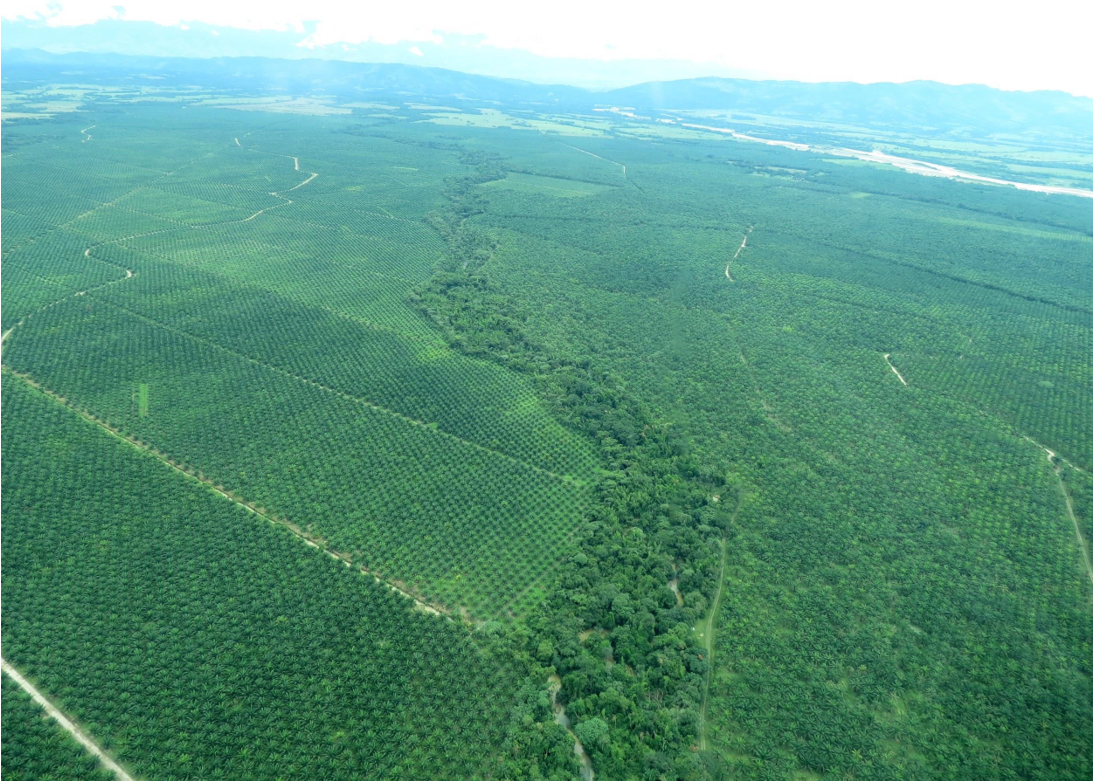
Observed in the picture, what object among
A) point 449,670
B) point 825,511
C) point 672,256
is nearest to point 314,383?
point 449,670

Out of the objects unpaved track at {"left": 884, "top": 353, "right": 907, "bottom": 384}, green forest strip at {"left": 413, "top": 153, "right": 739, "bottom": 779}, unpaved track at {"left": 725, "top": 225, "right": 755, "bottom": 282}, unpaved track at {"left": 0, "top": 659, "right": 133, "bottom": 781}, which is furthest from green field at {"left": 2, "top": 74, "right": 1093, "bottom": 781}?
unpaved track at {"left": 725, "top": 225, "right": 755, "bottom": 282}

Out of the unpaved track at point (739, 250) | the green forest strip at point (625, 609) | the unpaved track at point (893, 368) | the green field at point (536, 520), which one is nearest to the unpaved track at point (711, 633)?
the green field at point (536, 520)

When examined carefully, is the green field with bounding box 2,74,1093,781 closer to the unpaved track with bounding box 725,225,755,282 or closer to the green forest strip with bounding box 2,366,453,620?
the green forest strip with bounding box 2,366,453,620

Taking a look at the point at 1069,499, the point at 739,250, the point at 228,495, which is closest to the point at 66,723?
the point at 228,495

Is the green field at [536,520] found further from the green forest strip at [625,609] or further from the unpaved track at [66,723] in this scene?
the unpaved track at [66,723]

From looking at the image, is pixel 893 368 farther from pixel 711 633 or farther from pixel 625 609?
pixel 625 609

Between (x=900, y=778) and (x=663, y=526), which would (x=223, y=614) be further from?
(x=900, y=778)
